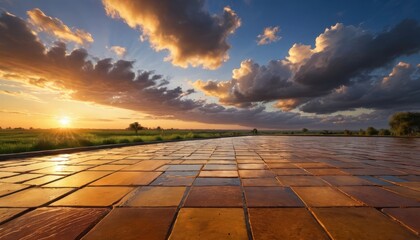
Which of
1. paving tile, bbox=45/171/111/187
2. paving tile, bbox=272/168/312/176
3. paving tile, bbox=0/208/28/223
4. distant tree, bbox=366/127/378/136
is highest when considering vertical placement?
distant tree, bbox=366/127/378/136

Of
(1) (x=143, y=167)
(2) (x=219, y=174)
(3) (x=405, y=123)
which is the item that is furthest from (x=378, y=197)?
(3) (x=405, y=123)

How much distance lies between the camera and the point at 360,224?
196 cm

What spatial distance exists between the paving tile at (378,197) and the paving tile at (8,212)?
13.5ft

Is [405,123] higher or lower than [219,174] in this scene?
higher

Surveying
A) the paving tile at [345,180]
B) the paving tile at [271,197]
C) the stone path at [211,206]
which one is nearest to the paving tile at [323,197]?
the stone path at [211,206]

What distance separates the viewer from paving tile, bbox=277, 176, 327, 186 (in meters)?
3.38

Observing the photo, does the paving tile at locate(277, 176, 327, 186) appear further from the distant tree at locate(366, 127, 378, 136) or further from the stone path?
the distant tree at locate(366, 127, 378, 136)

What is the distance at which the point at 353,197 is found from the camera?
2719mm

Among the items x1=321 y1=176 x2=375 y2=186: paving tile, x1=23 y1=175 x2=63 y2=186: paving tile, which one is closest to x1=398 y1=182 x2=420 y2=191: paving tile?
x1=321 y1=176 x2=375 y2=186: paving tile

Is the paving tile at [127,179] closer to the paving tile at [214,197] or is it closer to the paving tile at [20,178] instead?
the paving tile at [214,197]

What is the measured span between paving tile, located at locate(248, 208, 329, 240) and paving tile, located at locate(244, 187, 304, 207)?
0.50 feet

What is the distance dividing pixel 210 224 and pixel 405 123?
4208 cm

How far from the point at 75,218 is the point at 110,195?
0.74 m

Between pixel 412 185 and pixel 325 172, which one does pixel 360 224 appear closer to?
pixel 412 185
